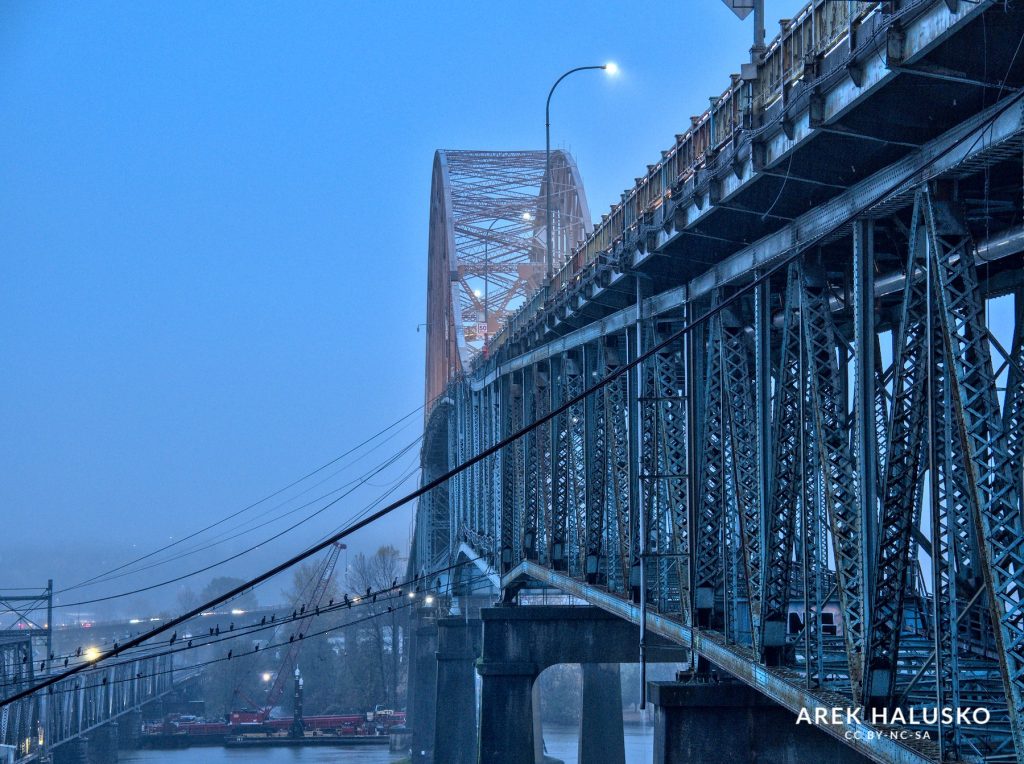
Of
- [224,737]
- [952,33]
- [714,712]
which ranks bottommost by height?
[224,737]

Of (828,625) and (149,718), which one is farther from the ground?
(828,625)

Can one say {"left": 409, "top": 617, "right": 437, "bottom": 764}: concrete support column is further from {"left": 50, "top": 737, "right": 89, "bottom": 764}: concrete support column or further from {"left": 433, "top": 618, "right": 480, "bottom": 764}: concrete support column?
{"left": 50, "top": 737, "right": 89, "bottom": 764}: concrete support column

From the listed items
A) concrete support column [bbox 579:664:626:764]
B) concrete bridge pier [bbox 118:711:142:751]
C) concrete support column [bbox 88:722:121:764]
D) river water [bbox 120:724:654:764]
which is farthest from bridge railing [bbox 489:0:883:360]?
concrete bridge pier [bbox 118:711:142:751]

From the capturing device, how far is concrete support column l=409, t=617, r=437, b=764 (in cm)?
7881

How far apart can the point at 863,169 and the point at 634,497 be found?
1370 cm

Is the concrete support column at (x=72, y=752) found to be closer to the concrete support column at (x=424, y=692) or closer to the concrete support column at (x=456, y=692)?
the concrete support column at (x=424, y=692)

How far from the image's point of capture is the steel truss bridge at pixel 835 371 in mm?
12125

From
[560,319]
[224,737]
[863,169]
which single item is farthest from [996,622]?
[224,737]

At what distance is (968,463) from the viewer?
1124 cm

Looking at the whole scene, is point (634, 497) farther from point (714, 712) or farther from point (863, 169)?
point (863, 169)

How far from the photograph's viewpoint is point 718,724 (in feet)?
70.1

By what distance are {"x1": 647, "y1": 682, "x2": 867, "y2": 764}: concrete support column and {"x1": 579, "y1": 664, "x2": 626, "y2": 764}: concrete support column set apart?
32.8 metres

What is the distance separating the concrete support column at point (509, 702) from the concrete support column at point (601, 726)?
16.4 meters

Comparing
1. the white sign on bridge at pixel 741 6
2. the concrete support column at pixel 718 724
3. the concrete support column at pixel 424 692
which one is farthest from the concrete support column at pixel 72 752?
the white sign on bridge at pixel 741 6
